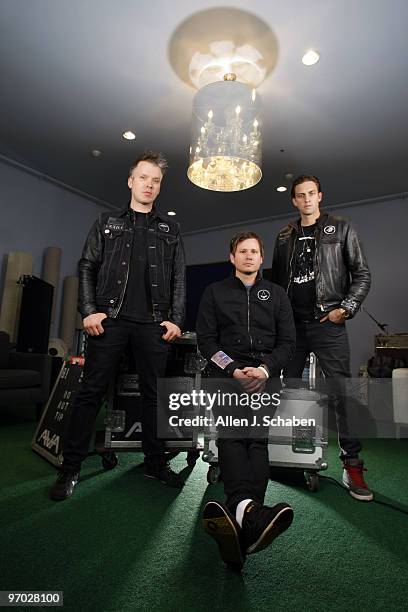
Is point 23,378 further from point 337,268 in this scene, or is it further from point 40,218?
point 40,218

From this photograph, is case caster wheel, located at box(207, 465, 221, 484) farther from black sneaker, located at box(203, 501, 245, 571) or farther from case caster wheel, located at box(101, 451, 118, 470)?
black sneaker, located at box(203, 501, 245, 571)

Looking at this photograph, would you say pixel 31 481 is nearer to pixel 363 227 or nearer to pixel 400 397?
pixel 400 397

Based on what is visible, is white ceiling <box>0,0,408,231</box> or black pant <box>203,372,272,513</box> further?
white ceiling <box>0,0,408,231</box>

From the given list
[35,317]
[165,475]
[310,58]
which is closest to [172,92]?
[310,58]

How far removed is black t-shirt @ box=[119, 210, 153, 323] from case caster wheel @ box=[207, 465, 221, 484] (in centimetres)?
79

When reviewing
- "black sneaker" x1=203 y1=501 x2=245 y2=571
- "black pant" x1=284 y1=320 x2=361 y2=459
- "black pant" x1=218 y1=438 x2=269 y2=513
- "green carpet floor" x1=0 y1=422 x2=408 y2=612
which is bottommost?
"green carpet floor" x1=0 y1=422 x2=408 y2=612

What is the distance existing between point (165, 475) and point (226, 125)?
2.54 metres

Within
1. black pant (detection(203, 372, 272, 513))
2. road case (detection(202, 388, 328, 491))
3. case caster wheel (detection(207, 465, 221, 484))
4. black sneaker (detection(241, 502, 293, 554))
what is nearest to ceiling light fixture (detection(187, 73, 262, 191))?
road case (detection(202, 388, 328, 491))

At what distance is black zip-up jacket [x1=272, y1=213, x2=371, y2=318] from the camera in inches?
74.1

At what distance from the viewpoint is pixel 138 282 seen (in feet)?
5.93

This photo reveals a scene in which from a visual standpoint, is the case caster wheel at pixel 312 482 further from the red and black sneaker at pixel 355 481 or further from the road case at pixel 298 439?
the red and black sneaker at pixel 355 481

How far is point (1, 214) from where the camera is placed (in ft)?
16.0

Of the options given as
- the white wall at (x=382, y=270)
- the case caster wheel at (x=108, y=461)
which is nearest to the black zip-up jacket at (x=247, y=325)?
the case caster wheel at (x=108, y=461)

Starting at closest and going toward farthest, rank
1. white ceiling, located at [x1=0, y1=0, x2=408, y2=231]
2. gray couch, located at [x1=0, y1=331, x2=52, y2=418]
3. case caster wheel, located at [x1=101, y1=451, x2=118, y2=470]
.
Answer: case caster wheel, located at [x1=101, y1=451, x2=118, y2=470]
white ceiling, located at [x1=0, y1=0, x2=408, y2=231]
gray couch, located at [x1=0, y1=331, x2=52, y2=418]
